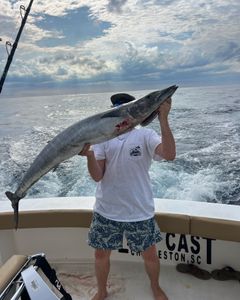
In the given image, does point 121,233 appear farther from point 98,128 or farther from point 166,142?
point 98,128

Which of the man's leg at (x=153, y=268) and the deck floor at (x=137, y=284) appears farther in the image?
the deck floor at (x=137, y=284)

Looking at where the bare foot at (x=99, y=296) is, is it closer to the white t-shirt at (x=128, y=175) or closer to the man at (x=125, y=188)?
the man at (x=125, y=188)

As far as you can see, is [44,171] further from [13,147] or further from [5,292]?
[13,147]

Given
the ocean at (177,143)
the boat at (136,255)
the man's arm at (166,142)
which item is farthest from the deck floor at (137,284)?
the ocean at (177,143)

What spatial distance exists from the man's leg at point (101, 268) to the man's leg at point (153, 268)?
0.60ft

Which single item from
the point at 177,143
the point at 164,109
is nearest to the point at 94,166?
the point at 164,109

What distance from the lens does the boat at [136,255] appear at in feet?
6.37

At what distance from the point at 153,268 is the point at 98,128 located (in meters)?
0.85

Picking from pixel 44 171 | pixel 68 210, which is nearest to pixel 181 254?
pixel 68 210

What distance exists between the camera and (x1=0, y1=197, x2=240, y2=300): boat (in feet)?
6.37

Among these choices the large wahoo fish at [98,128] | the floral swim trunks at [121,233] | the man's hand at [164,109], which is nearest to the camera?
the large wahoo fish at [98,128]

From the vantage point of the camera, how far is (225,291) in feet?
6.33

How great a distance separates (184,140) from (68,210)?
4.53 m

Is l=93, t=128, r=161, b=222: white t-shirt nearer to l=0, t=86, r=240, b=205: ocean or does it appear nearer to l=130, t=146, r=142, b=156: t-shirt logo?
l=130, t=146, r=142, b=156: t-shirt logo
